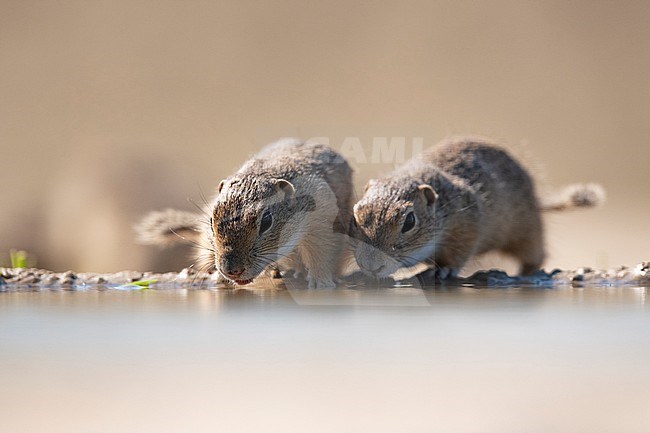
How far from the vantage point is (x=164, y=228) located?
2.27m

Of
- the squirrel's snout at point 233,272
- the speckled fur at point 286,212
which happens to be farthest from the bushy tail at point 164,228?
the squirrel's snout at point 233,272

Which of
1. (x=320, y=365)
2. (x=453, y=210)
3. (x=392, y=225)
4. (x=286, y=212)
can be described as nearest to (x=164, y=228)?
(x=286, y=212)

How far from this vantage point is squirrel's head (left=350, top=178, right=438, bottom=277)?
1.95m

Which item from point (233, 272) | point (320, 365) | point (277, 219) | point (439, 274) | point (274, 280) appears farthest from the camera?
point (439, 274)

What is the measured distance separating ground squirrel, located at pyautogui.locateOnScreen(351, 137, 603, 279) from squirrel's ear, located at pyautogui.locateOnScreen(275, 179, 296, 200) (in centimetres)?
18

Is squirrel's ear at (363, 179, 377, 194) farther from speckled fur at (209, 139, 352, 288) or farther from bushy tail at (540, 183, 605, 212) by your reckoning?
bushy tail at (540, 183, 605, 212)

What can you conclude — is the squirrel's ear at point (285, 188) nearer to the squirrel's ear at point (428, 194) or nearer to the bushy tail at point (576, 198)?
the squirrel's ear at point (428, 194)

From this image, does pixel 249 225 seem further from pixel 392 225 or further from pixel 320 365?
pixel 320 365

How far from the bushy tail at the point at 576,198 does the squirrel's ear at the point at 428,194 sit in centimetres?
69

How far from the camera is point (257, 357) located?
1164 millimetres

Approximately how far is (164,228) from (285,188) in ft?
1.71

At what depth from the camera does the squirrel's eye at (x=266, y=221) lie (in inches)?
72.1

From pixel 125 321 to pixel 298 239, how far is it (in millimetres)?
601

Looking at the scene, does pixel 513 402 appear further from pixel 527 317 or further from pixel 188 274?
pixel 188 274
